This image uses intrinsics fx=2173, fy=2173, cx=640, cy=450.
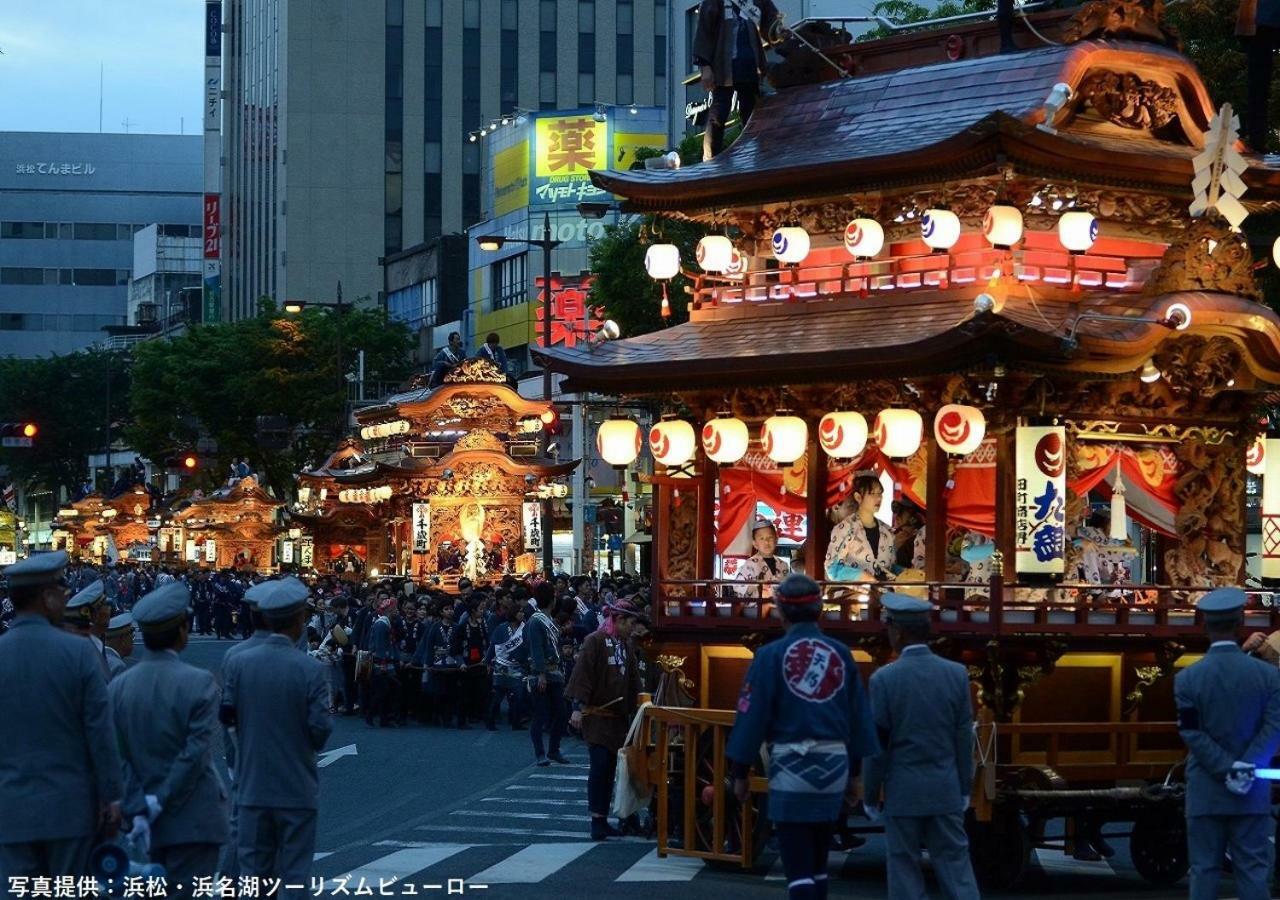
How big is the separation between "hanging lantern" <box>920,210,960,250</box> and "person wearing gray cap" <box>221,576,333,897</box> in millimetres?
9905

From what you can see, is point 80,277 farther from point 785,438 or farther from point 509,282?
point 785,438

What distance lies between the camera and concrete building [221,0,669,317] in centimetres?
10162

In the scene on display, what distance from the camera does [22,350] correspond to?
A: 14875 centimetres

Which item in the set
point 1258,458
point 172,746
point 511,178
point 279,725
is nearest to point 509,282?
point 511,178

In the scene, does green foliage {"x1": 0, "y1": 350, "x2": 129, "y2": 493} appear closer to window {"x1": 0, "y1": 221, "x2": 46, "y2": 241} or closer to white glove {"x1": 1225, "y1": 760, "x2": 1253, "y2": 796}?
window {"x1": 0, "y1": 221, "x2": 46, "y2": 241}

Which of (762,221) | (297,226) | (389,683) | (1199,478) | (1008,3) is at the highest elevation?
(297,226)

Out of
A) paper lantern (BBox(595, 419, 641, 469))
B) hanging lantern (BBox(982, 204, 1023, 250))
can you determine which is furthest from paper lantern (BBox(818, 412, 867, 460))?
paper lantern (BBox(595, 419, 641, 469))

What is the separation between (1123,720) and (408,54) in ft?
289

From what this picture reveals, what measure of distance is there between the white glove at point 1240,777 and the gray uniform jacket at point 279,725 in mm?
5117

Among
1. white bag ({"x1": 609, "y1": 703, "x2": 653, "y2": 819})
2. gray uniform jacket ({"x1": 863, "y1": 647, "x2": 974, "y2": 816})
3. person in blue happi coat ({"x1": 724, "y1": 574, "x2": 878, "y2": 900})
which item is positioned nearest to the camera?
person in blue happi coat ({"x1": 724, "y1": 574, "x2": 878, "y2": 900})

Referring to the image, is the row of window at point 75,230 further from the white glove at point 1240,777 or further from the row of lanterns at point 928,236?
the white glove at point 1240,777

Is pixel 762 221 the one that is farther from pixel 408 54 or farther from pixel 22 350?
pixel 22 350

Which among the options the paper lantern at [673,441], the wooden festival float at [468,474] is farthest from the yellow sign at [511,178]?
the paper lantern at [673,441]

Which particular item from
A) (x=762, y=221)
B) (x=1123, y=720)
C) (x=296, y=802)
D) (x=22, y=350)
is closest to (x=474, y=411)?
(x=762, y=221)
